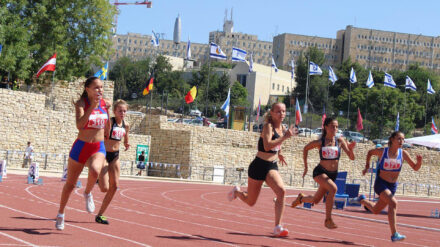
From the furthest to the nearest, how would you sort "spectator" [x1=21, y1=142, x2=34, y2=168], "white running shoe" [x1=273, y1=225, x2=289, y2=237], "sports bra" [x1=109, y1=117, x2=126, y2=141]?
"spectator" [x1=21, y1=142, x2=34, y2=168], "sports bra" [x1=109, y1=117, x2=126, y2=141], "white running shoe" [x1=273, y1=225, x2=289, y2=237]

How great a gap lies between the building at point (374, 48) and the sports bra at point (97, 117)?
5936 inches

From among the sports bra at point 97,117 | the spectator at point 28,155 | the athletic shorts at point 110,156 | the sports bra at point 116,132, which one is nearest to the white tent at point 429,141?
the sports bra at point 116,132

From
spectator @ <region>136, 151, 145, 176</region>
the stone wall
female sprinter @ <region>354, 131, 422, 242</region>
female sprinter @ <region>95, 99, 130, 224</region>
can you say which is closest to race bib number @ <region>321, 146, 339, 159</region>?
female sprinter @ <region>354, 131, 422, 242</region>

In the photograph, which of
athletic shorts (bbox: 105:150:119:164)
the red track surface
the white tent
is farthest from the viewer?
the white tent

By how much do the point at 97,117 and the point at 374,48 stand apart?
156 metres

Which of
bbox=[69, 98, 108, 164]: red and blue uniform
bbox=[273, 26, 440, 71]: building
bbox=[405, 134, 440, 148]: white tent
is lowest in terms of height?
bbox=[69, 98, 108, 164]: red and blue uniform

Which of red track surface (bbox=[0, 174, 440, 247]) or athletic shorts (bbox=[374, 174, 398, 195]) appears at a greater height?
athletic shorts (bbox=[374, 174, 398, 195])

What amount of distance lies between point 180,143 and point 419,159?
110 ft

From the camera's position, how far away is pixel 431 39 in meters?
161

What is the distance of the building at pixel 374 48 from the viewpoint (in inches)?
6161

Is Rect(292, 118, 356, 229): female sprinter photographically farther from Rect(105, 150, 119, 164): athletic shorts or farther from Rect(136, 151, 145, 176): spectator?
Rect(136, 151, 145, 176): spectator

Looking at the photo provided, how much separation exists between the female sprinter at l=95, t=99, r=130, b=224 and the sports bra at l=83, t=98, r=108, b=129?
126cm

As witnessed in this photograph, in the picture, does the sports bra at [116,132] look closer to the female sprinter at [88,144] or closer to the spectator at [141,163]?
the female sprinter at [88,144]

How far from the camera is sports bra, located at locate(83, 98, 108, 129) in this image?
8.70 metres
